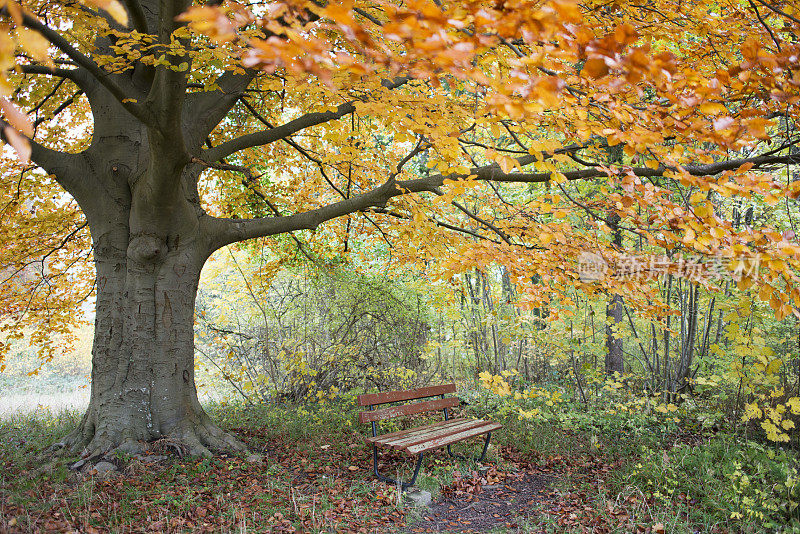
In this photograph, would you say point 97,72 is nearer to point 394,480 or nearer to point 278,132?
point 278,132

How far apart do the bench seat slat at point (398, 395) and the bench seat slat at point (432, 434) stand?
0.51m

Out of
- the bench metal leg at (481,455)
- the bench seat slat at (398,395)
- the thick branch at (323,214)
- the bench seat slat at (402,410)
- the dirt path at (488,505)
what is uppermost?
the thick branch at (323,214)

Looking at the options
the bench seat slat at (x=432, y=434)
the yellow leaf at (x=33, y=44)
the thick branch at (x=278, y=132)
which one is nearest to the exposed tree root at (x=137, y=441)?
the bench seat slat at (x=432, y=434)

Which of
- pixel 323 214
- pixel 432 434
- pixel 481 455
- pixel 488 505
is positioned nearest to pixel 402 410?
pixel 432 434

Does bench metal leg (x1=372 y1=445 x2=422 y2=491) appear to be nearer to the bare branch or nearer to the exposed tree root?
the exposed tree root

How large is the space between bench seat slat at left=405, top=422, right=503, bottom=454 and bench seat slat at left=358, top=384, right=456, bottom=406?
730 mm

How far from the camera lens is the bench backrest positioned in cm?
479

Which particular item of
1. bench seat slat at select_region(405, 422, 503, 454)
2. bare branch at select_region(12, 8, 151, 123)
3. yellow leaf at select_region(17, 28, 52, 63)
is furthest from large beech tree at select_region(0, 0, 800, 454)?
bench seat slat at select_region(405, 422, 503, 454)

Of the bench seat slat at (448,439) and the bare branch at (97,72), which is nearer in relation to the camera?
the bare branch at (97,72)

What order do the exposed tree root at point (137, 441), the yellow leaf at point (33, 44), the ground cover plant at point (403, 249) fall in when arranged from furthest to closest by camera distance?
1. the exposed tree root at point (137, 441)
2. the ground cover plant at point (403, 249)
3. the yellow leaf at point (33, 44)

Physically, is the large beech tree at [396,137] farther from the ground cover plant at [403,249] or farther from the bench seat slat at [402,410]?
the bench seat slat at [402,410]

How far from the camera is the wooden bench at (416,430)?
14.1ft

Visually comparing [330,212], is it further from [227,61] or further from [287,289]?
[287,289]

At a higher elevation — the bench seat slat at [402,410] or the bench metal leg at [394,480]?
the bench seat slat at [402,410]
